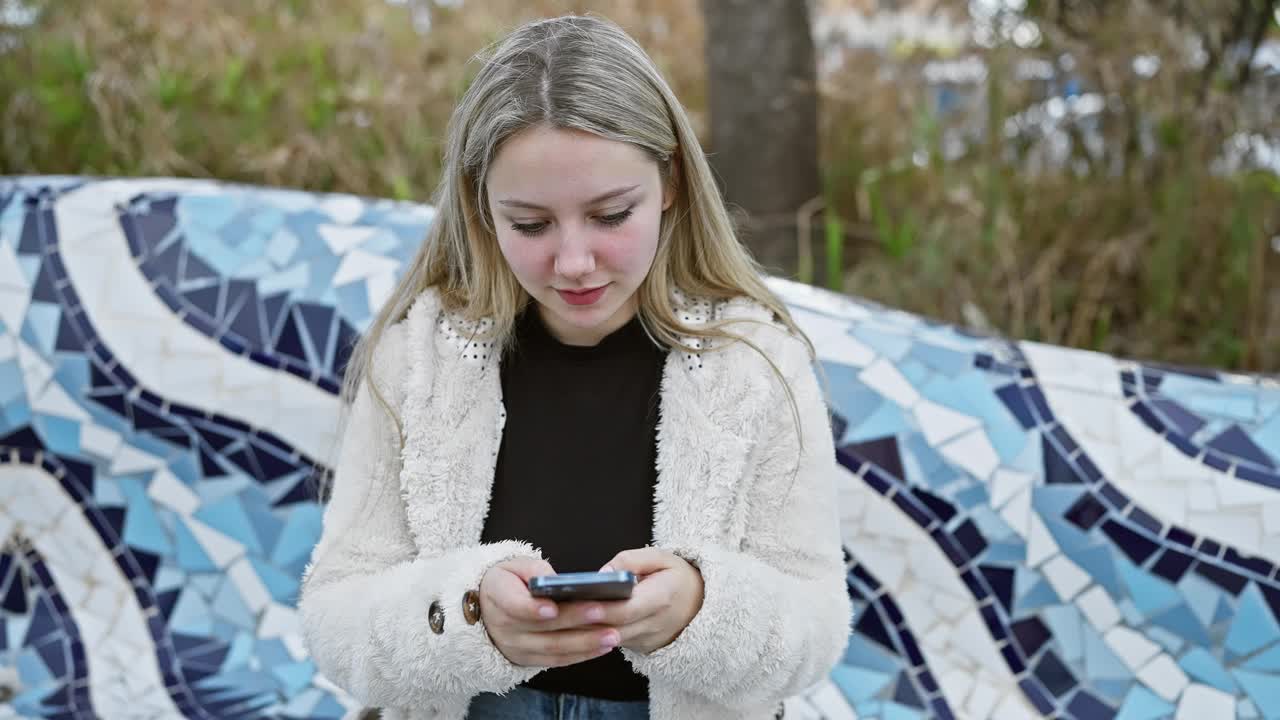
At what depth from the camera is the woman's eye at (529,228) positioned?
1627 mm

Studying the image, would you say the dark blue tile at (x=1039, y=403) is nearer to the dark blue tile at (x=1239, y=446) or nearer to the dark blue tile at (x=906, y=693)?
the dark blue tile at (x=1239, y=446)

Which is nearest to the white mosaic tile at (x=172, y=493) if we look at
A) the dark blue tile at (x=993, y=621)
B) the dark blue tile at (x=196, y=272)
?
the dark blue tile at (x=196, y=272)

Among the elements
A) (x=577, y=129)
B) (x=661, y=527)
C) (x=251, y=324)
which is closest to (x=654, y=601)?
(x=661, y=527)

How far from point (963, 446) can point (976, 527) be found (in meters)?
0.15

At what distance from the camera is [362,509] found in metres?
1.79

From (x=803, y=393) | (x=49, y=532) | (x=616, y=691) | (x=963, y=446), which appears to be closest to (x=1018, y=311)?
(x=963, y=446)

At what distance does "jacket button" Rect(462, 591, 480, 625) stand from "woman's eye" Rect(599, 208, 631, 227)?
1.57 feet

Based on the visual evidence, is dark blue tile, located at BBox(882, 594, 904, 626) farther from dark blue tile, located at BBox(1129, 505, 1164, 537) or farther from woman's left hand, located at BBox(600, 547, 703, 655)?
woman's left hand, located at BBox(600, 547, 703, 655)

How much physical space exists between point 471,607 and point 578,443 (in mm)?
310

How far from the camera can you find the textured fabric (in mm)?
1608

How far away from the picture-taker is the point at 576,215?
5.26ft

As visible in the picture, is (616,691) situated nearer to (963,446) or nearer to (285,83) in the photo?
(963,446)

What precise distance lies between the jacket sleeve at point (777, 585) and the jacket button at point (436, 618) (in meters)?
0.23

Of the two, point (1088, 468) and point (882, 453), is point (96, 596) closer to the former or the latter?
point (882, 453)
